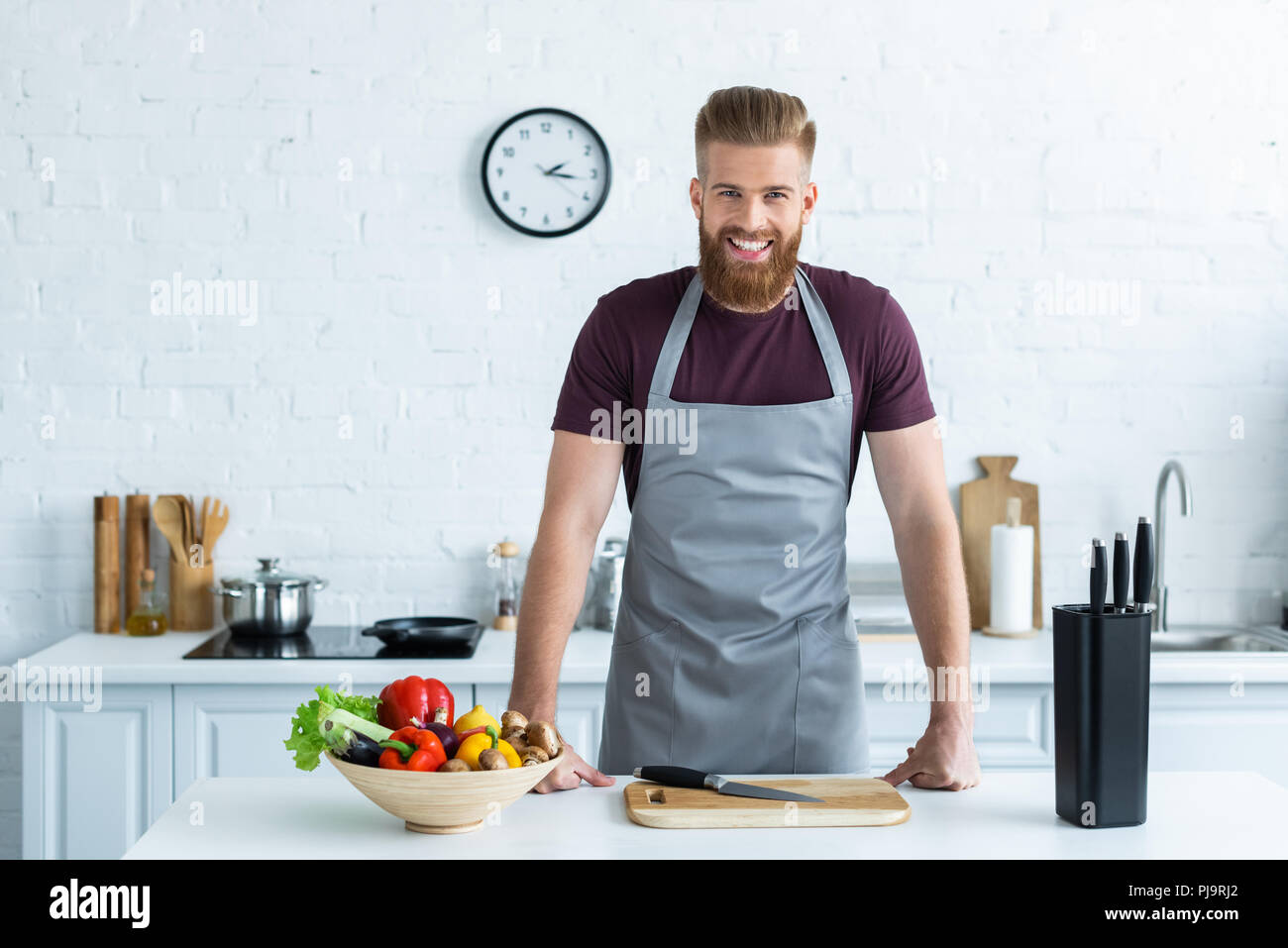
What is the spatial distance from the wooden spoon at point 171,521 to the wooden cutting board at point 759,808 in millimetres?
2021

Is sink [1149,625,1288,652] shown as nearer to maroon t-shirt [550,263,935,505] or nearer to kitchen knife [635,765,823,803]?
maroon t-shirt [550,263,935,505]

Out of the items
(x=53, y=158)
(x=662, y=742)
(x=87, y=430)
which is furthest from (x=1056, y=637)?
(x=53, y=158)

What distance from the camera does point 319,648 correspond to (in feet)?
9.46

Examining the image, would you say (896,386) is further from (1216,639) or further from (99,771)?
(99,771)

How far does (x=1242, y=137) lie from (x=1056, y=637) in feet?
7.88

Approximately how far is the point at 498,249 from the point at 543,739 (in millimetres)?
2072

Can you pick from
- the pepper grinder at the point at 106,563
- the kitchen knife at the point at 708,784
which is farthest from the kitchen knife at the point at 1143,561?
the pepper grinder at the point at 106,563

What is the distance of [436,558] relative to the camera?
10.7 feet

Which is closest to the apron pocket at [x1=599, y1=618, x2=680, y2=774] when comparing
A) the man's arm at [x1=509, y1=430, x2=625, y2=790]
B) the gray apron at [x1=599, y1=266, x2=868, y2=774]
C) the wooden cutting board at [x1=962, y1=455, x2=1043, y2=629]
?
the gray apron at [x1=599, y1=266, x2=868, y2=774]

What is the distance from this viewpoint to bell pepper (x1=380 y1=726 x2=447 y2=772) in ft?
4.32

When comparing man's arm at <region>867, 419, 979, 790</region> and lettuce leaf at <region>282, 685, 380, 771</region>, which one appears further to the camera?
man's arm at <region>867, 419, 979, 790</region>

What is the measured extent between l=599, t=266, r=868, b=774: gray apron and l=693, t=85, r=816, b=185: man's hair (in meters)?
0.28

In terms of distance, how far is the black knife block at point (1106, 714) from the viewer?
1.39 meters
